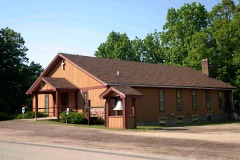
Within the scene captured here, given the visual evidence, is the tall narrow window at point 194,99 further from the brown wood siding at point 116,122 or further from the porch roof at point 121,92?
the brown wood siding at point 116,122

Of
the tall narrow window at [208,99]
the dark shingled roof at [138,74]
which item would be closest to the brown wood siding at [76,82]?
the dark shingled roof at [138,74]

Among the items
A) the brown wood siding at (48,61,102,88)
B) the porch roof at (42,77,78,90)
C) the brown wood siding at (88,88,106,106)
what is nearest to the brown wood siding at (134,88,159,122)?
the brown wood siding at (88,88,106,106)

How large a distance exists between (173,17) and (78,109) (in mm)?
35313

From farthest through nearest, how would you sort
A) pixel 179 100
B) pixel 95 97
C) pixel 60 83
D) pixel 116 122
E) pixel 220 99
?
pixel 220 99 < pixel 179 100 < pixel 60 83 < pixel 95 97 < pixel 116 122

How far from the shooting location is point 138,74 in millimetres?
32094

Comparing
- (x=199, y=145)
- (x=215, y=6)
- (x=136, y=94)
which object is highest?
(x=215, y=6)

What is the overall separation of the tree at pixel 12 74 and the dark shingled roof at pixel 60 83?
21.5 metres

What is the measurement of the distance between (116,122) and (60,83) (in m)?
8.30

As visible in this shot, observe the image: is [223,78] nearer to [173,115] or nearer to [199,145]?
[173,115]

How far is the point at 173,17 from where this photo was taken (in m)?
60.1

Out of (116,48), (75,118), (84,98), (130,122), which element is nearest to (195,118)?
(84,98)

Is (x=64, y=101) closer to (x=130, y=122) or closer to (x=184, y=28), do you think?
(x=130, y=122)

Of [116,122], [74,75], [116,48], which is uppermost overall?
[116,48]

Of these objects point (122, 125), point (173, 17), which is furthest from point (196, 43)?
point (122, 125)
